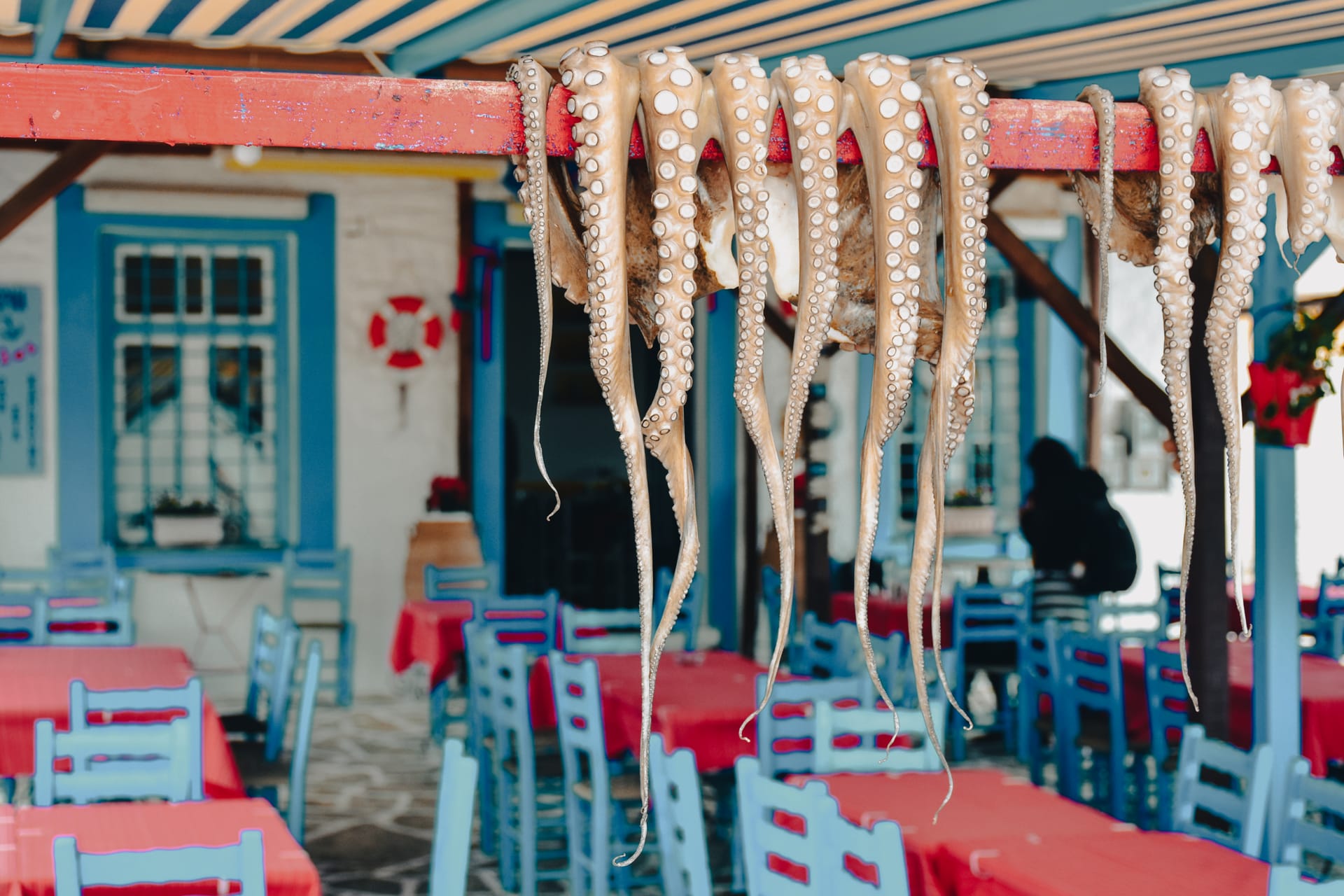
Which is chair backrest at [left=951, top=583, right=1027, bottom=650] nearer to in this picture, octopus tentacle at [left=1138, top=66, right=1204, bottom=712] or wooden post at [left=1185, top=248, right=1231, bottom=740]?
wooden post at [left=1185, top=248, right=1231, bottom=740]

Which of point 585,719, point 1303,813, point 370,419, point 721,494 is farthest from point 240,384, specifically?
point 1303,813

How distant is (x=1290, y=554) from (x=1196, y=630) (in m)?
0.53

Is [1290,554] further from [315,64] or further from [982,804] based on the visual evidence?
[315,64]

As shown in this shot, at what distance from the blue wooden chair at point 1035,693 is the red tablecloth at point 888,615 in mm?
805

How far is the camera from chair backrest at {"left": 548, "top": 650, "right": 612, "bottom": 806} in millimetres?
4285

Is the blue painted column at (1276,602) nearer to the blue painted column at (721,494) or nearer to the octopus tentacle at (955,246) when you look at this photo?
the octopus tentacle at (955,246)

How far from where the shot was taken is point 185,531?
27.4ft

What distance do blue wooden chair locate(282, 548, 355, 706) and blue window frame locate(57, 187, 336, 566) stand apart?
16 cm

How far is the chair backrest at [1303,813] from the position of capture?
120 inches

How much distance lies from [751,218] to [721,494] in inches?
315

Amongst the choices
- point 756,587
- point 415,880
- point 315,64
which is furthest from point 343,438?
point 415,880

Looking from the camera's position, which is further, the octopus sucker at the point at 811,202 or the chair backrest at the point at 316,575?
the chair backrest at the point at 316,575

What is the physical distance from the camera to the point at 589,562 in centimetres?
930

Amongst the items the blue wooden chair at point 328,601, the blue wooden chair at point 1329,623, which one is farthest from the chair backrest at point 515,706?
the blue wooden chair at point 1329,623
